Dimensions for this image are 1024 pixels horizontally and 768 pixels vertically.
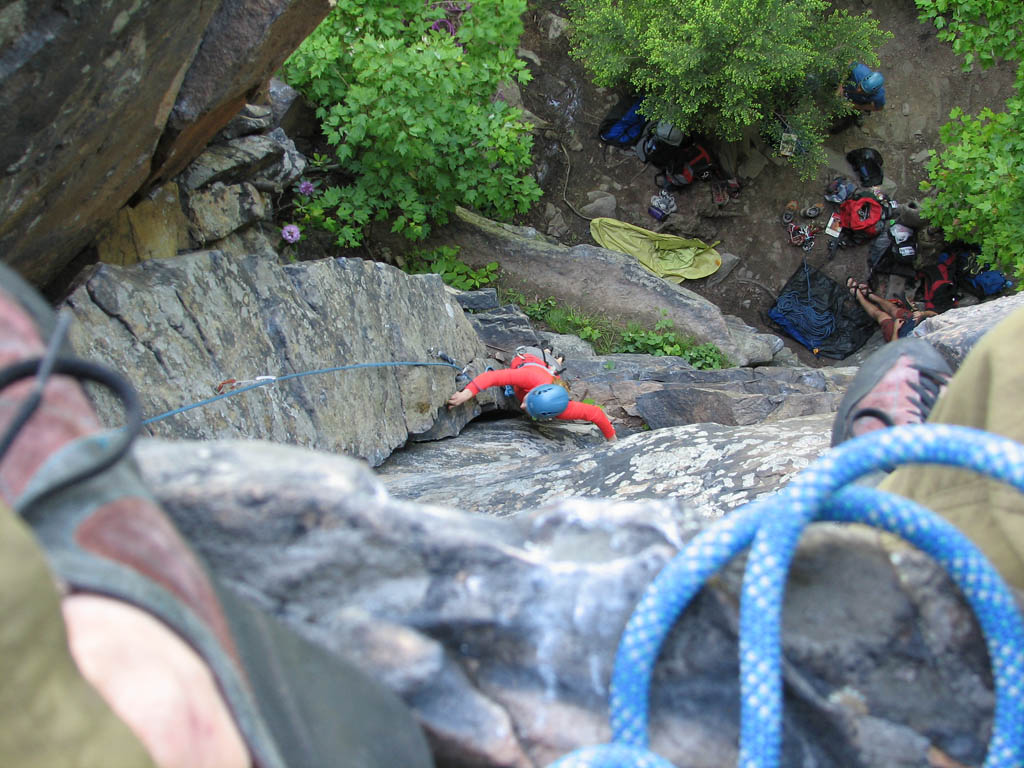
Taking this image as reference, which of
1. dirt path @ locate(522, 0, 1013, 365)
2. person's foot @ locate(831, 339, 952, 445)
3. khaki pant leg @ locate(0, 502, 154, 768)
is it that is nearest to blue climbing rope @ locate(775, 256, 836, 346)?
dirt path @ locate(522, 0, 1013, 365)

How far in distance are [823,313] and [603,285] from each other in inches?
154

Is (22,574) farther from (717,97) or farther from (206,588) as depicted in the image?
(717,97)

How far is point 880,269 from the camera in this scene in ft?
34.0

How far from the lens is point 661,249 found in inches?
405

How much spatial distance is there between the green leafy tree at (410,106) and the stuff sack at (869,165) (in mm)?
5980

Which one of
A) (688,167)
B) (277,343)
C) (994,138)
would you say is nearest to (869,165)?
(688,167)

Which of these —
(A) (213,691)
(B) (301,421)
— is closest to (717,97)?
(B) (301,421)

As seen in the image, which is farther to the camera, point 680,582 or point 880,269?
point 880,269

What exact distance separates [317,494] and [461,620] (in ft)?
1.04

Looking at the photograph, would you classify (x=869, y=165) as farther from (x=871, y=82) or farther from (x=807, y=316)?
(x=807, y=316)

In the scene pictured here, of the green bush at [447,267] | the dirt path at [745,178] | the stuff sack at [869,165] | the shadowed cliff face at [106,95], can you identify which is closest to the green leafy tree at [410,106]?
the green bush at [447,267]

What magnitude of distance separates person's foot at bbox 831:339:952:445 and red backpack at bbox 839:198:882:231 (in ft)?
29.2

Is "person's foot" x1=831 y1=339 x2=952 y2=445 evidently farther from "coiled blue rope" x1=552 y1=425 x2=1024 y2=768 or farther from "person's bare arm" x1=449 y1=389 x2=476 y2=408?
"person's bare arm" x1=449 y1=389 x2=476 y2=408

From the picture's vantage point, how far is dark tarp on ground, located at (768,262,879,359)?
10.2 m
